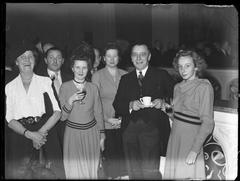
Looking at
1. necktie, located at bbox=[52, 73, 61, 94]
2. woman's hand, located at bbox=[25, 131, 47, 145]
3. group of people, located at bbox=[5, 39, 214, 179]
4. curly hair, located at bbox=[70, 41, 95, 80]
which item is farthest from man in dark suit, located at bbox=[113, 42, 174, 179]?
woman's hand, located at bbox=[25, 131, 47, 145]

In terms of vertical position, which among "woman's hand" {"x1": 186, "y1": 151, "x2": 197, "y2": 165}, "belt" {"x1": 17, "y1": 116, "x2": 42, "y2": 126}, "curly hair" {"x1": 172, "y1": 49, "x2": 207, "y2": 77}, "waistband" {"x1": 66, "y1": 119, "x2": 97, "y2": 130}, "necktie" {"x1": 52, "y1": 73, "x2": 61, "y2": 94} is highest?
"curly hair" {"x1": 172, "y1": 49, "x2": 207, "y2": 77}

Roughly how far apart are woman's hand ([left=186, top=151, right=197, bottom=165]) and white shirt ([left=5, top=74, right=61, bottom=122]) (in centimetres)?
86

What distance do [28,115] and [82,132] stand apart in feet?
1.14

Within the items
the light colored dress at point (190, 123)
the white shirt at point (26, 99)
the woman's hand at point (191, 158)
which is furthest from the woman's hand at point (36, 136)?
the woman's hand at point (191, 158)

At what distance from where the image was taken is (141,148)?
96.4 inches

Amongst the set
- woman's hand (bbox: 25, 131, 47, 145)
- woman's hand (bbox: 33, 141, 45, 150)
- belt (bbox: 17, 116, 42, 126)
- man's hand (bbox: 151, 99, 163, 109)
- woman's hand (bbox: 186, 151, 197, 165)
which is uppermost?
man's hand (bbox: 151, 99, 163, 109)

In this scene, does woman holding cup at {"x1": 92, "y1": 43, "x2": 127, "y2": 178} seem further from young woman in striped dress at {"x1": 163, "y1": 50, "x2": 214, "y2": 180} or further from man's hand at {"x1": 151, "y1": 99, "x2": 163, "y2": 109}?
young woman in striped dress at {"x1": 163, "y1": 50, "x2": 214, "y2": 180}

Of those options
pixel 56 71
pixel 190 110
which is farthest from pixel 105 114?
pixel 190 110

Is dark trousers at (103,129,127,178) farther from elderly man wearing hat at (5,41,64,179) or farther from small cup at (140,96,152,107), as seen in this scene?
elderly man wearing hat at (5,41,64,179)

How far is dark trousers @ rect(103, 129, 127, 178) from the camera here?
2.44 metres

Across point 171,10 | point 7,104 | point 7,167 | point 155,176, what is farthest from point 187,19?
point 7,167

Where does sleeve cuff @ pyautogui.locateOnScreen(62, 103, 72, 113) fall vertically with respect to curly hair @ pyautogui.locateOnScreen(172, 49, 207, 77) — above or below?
below

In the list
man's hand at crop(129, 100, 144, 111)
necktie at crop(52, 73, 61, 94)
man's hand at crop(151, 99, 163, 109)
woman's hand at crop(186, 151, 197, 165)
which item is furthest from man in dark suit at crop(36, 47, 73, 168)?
woman's hand at crop(186, 151, 197, 165)

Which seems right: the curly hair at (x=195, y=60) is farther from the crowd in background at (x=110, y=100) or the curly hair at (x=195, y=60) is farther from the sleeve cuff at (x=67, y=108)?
the sleeve cuff at (x=67, y=108)
